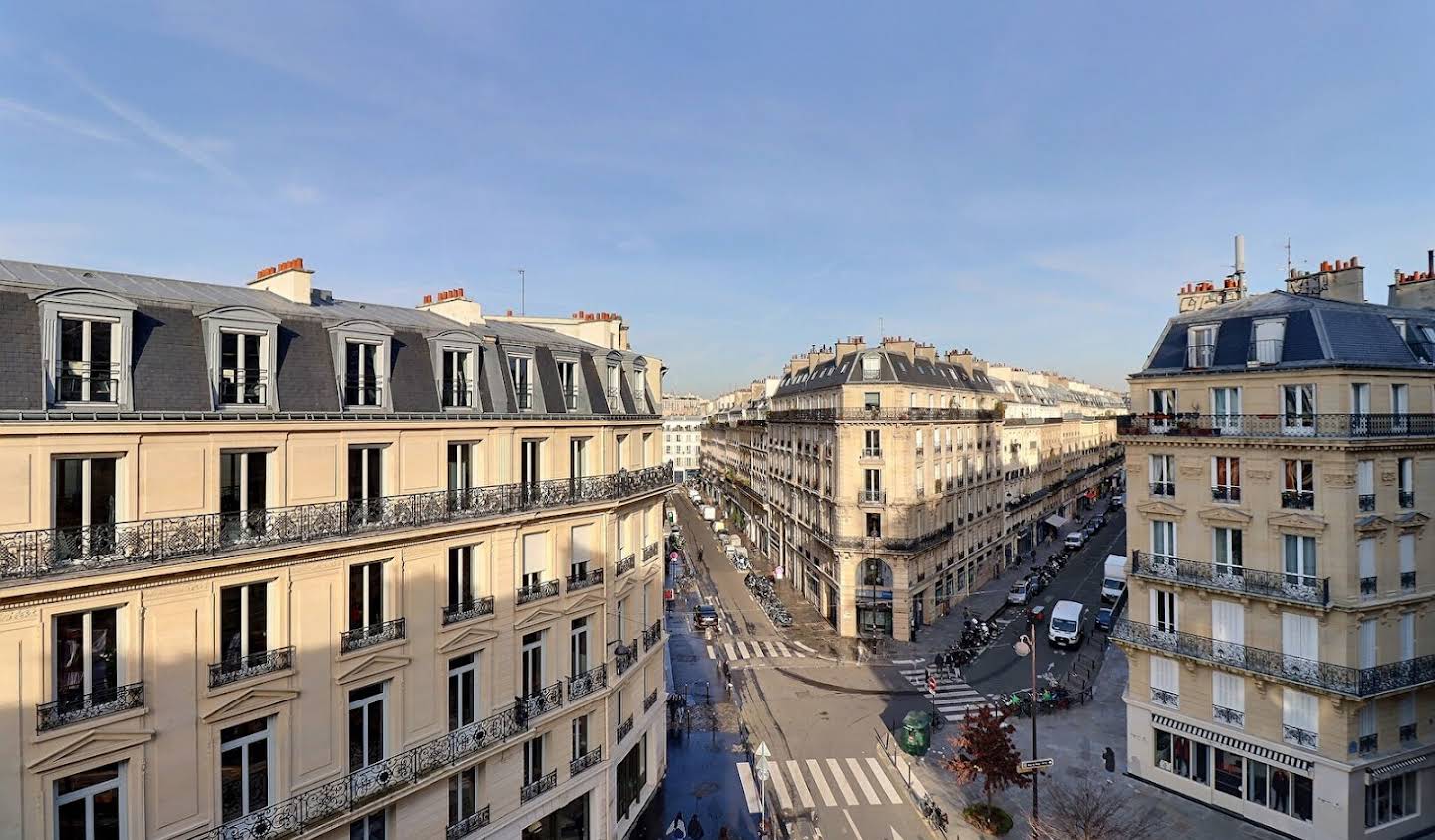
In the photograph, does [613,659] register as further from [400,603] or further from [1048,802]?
[1048,802]

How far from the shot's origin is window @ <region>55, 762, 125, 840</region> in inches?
434

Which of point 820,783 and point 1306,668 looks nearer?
point 1306,668

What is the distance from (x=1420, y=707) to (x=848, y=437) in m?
25.6

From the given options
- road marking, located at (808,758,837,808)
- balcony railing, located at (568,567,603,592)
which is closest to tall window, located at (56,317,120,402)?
balcony railing, located at (568,567,603,592)

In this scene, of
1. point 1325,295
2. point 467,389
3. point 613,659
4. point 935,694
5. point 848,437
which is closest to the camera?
point 467,389

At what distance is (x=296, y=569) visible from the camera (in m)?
13.4

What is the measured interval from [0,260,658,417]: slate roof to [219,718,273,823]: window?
5.82 meters

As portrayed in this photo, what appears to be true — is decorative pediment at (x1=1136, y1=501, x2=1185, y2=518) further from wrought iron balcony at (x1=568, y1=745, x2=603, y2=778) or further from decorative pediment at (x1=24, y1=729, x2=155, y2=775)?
decorative pediment at (x1=24, y1=729, x2=155, y2=775)

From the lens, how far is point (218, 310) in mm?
12828

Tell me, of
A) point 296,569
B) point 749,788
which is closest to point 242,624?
point 296,569

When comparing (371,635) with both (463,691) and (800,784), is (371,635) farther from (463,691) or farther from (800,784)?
(800,784)

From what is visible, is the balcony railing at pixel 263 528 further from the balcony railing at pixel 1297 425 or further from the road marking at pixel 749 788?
the balcony railing at pixel 1297 425

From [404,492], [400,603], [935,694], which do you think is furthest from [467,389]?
[935,694]

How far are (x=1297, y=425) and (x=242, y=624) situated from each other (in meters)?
26.5
